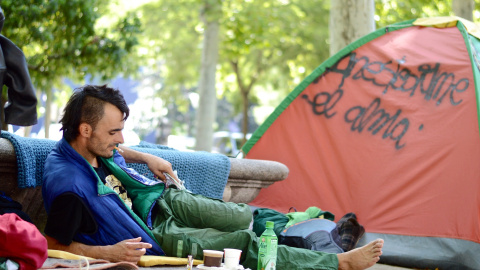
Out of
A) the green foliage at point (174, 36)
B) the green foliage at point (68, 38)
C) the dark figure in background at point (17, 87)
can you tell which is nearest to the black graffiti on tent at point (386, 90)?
the green foliage at point (68, 38)

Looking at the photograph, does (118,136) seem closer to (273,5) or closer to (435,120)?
(435,120)

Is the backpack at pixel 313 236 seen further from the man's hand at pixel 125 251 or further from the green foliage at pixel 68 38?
the green foliage at pixel 68 38

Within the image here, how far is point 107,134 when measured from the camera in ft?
13.1

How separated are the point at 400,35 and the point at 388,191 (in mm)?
1660

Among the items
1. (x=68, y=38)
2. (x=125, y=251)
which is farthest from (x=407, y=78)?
(x=68, y=38)

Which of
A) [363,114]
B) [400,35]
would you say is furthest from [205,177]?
[400,35]

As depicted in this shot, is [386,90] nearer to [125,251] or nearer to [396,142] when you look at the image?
[396,142]

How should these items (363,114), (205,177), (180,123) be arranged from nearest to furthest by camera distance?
(205,177) < (363,114) < (180,123)

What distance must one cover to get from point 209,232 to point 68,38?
5.00 m

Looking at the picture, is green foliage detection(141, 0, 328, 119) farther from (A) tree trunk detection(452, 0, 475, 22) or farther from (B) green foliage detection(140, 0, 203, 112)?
(A) tree trunk detection(452, 0, 475, 22)

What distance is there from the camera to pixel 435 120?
622 centimetres

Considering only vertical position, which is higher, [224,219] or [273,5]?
[273,5]

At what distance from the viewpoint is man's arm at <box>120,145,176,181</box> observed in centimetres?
451

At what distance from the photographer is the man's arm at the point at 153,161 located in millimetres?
4512
